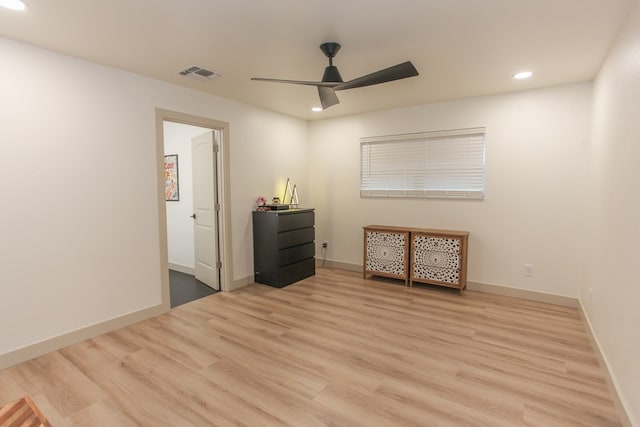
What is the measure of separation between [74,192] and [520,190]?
462cm

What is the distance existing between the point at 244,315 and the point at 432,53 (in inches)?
120

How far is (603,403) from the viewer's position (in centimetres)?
198

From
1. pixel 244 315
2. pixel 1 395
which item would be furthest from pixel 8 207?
pixel 244 315

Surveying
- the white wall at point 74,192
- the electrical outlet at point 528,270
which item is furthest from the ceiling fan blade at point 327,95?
the electrical outlet at point 528,270

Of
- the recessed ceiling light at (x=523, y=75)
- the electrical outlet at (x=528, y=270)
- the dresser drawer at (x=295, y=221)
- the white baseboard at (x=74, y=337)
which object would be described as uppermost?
the recessed ceiling light at (x=523, y=75)

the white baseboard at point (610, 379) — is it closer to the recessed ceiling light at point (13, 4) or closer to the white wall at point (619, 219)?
the white wall at point (619, 219)

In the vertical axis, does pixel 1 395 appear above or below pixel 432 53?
below

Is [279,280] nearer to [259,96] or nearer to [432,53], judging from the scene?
[259,96]

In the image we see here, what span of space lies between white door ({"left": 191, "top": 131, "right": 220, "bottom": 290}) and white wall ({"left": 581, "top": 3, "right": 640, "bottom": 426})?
3895 millimetres

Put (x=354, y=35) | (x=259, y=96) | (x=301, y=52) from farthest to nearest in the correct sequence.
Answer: (x=259, y=96)
(x=301, y=52)
(x=354, y=35)

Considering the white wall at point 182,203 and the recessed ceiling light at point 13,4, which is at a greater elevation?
the recessed ceiling light at point 13,4

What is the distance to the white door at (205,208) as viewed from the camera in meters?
4.17

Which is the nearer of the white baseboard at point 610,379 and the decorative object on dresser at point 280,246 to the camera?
the white baseboard at point 610,379

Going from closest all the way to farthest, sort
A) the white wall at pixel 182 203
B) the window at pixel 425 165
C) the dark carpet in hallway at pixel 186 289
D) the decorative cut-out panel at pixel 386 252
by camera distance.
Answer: the dark carpet in hallway at pixel 186 289, the window at pixel 425 165, the decorative cut-out panel at pixel 386 252, the white wall at pixel 182 203
